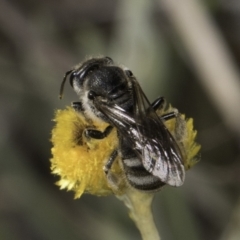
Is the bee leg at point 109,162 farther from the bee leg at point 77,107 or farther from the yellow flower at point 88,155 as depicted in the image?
the bee leg at point 77,107

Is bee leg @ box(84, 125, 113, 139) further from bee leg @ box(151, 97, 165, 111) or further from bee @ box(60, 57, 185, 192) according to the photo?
bee leg @ box(151, 97, 165, 111)

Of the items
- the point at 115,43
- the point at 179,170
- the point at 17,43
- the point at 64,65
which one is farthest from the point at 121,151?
the point at 17,43

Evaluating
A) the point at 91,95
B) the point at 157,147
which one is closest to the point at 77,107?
the point at 91,95

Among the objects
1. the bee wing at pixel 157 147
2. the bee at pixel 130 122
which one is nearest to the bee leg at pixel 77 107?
the bee at pixel 130 122

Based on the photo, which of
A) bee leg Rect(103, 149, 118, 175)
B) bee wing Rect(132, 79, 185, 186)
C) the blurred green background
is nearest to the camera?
bee wing Rect(132, 79, 185, 186)

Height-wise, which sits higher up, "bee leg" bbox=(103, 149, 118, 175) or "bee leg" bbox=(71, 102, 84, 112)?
"bee leg" bbox=(71, 102, 84, 112)

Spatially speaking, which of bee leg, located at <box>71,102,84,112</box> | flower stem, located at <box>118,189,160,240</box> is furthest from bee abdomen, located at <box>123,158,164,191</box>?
bee leg, located at <box>71,102,84,112</box>
